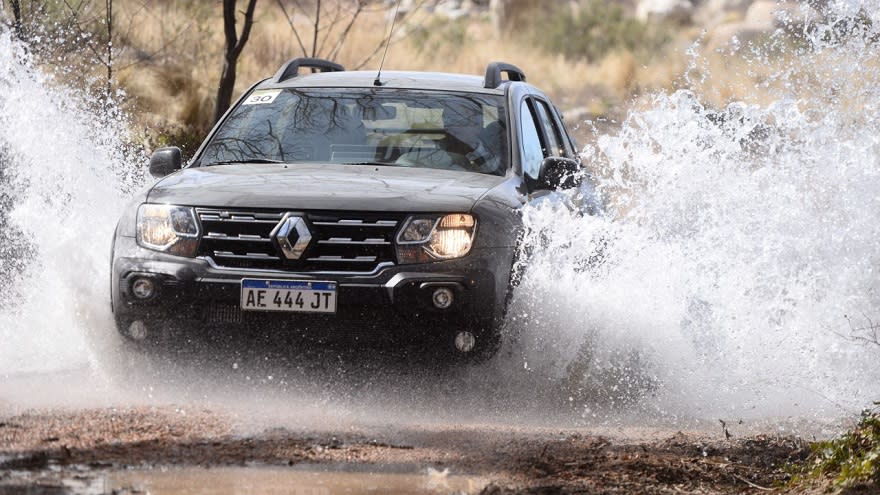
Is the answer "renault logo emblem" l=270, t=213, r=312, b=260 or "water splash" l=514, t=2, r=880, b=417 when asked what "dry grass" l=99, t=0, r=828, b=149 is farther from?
"renault logo emblem" l=270, t=213, r=312, b=260

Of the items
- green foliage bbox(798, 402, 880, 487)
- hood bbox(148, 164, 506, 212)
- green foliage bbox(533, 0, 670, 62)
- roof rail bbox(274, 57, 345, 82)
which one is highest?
roof rail bbox(274, 57, 345, 82)

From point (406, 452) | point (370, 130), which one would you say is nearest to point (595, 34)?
point (370, 130)

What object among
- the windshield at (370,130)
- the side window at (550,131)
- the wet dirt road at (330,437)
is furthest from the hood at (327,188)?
the side window at (550,131)

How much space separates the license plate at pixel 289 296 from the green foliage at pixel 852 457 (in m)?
2.17

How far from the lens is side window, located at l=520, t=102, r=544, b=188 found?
26.2 feet

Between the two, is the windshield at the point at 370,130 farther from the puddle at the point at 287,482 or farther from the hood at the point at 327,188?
the puddle at the point at 287,482

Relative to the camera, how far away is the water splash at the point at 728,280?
7.42 meters

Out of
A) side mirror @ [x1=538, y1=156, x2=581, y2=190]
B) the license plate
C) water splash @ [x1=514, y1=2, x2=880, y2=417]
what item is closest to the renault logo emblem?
the license plate

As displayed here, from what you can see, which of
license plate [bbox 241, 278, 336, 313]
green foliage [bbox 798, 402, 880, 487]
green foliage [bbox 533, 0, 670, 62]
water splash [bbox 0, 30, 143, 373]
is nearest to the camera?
green foliage [bbox 798, 402, 880, 487]

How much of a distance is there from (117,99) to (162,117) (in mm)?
1009

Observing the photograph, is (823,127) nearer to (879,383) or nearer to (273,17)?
(879,383)

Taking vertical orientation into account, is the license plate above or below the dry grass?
above

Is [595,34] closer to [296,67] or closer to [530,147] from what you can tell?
[296,67]

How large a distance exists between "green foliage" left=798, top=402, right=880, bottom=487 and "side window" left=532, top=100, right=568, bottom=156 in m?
3.29
